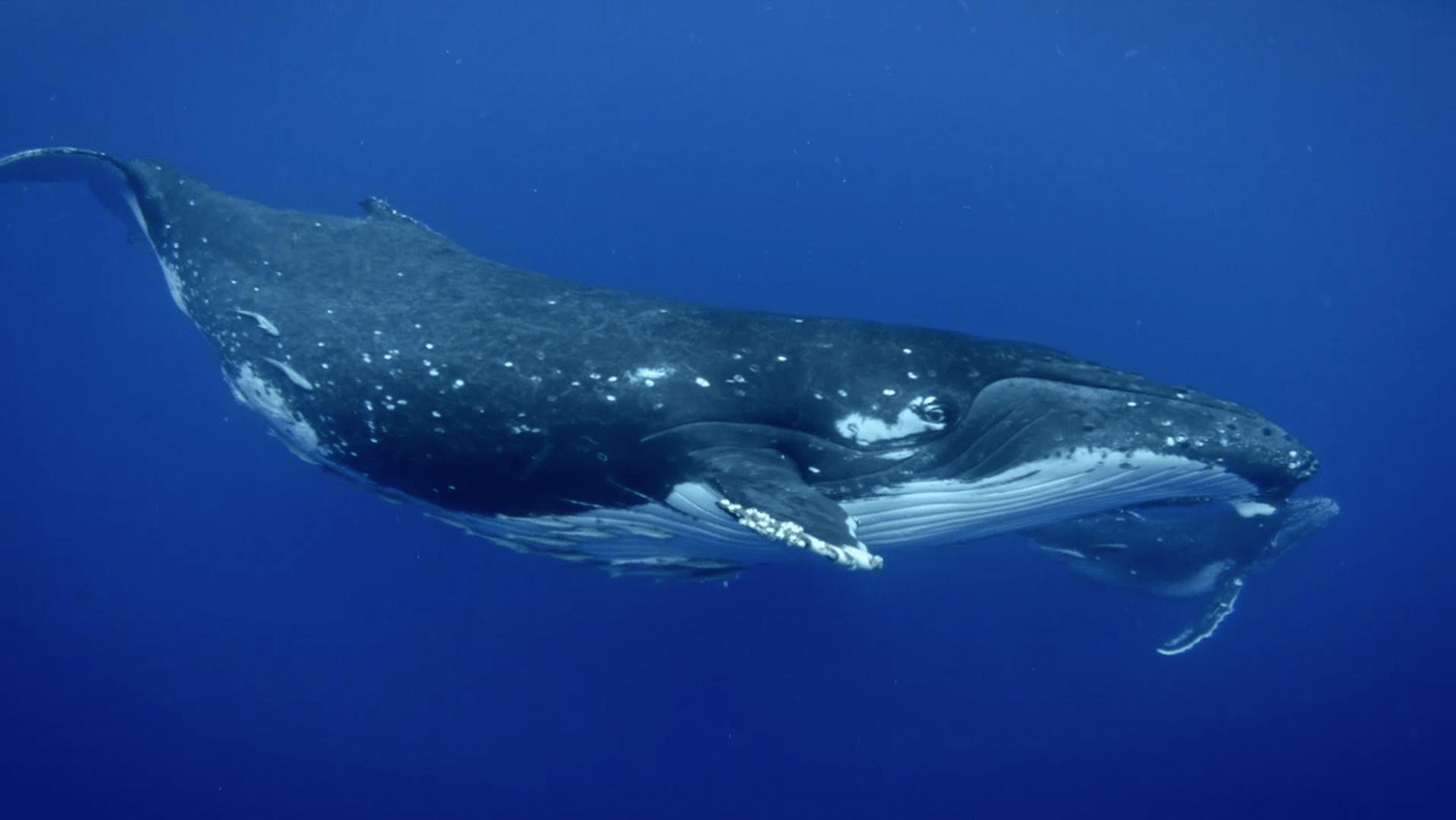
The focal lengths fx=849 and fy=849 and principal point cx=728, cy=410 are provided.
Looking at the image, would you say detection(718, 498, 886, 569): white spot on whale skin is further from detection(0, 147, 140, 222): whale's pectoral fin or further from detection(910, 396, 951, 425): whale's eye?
detection(0, 147, 140, 222): whale's pectoral fin

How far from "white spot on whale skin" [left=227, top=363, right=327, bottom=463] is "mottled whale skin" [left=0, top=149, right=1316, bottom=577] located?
54 millimetres

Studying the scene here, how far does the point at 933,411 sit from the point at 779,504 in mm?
1582

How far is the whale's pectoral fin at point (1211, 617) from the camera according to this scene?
33.6ft

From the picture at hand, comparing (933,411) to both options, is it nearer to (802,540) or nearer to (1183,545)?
(802,540)

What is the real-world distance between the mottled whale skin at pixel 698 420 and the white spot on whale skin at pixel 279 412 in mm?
54

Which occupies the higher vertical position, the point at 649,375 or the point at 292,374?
the point at 649,375

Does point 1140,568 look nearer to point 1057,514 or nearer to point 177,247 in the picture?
point 1057,514

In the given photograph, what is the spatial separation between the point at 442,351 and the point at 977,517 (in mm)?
4255

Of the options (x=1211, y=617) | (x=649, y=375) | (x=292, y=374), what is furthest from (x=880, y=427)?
(x=1211, y=617)

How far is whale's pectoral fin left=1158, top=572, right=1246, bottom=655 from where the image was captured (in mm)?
10227

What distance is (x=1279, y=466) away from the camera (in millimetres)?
5492

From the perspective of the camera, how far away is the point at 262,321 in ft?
24.3

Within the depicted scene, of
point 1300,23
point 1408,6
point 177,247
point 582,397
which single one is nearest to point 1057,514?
point 582,397

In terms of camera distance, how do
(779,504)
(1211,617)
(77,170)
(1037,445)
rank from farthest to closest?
(1211,617), (77,170), (1037,445), (779,504)
